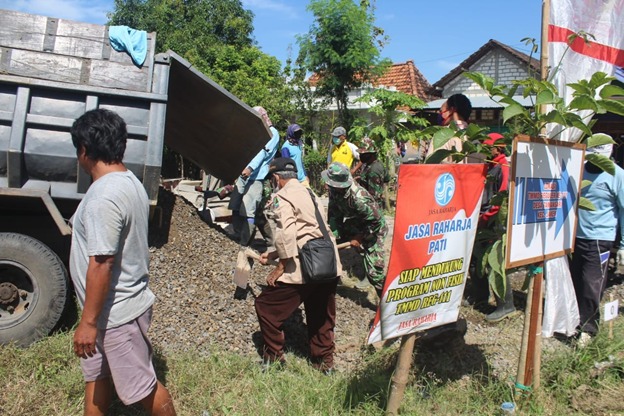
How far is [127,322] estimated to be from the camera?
260 cm

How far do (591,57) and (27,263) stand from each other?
13.9ft

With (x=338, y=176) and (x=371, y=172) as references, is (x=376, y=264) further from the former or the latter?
(x=371, y=172)

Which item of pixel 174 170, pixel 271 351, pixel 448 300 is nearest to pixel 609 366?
pixel 448 300

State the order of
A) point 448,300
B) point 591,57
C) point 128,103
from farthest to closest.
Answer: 1. point 128,103
2. point 591,57
3. point 448,300

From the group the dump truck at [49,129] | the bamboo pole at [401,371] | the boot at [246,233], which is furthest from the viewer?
the boot at [246,233]

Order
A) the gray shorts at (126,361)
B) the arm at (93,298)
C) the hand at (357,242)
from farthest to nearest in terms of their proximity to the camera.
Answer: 1. the hand at (357,242)
2. the gray shorts at (126,361)
3. the arm at (93,298)

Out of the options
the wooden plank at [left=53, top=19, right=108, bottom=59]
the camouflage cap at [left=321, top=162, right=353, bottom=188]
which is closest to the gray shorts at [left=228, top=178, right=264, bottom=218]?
the camouflage cap at [left=321, top=162, right=353, bottom=188]

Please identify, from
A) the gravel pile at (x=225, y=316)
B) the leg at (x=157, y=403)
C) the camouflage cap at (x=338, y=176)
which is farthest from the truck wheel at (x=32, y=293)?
the camouflage cap at (x=338, y=176)

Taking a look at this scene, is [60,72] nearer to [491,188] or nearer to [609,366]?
[491,188]

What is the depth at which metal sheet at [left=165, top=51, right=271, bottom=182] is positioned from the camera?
4914mm

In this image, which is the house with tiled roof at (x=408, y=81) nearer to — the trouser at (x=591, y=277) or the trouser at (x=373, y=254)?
the trouser at (x=373, y=254)

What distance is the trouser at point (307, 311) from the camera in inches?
153

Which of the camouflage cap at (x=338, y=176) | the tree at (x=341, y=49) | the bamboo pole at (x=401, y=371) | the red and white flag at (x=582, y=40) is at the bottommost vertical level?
the bamboo pole at (x=401, y=371)

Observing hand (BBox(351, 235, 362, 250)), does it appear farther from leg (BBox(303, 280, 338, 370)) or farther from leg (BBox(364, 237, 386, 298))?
leg (BBox(303, 280, 338, 370))
